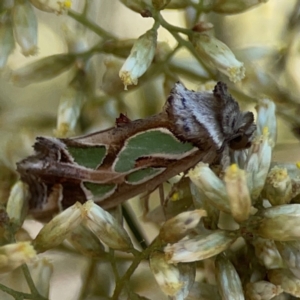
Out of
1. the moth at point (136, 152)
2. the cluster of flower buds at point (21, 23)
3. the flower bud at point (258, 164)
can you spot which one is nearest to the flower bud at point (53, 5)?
the cluster of flower buds at point (21, 23)

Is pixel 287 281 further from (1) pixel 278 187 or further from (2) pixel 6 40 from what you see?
(2) pixel 6 40

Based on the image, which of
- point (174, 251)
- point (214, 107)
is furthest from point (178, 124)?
point (174, 251)

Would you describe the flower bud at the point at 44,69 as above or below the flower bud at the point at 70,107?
above

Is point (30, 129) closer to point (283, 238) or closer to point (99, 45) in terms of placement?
point (99, 45)

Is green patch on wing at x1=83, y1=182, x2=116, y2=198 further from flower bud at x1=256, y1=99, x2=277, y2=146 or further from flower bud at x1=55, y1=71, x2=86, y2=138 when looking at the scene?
flower bud at x1=256, y1=99, x2=277, y2=146

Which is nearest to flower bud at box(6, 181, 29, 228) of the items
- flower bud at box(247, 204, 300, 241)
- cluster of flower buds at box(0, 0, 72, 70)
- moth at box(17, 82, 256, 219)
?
moth at box(17, 82, 256, 219)

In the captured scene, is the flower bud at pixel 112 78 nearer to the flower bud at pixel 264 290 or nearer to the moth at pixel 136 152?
the moth at pixel 136 152
